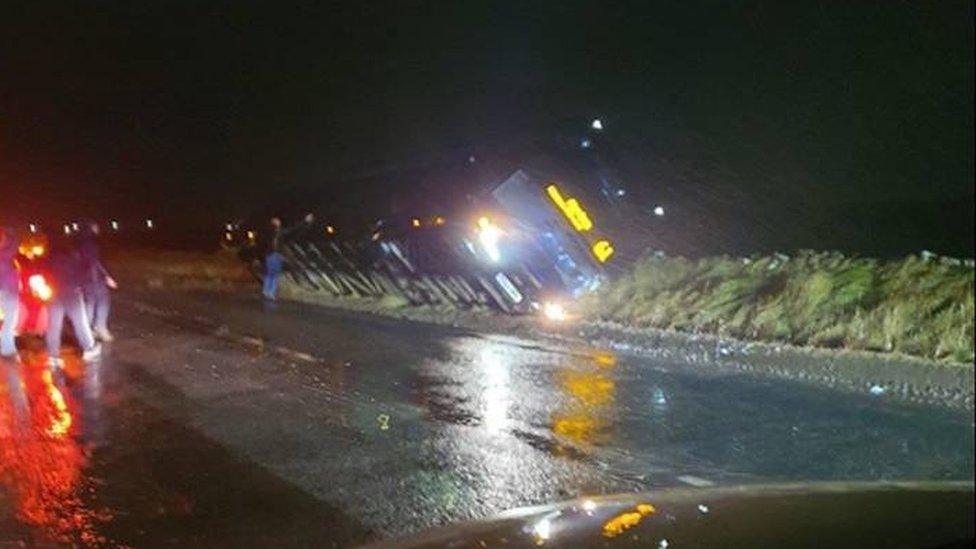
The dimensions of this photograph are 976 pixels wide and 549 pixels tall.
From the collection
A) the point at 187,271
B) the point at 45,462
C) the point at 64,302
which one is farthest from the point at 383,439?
the point at 187,271

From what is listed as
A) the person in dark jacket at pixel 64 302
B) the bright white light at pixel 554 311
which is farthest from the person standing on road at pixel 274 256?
the person in dark jacket at pixel 64 302

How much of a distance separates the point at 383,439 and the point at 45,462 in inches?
104

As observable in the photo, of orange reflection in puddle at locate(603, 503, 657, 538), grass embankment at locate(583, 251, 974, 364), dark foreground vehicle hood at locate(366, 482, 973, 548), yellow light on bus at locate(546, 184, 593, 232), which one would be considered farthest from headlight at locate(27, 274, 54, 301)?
orange reflection in puddle at locate(603, 503, 657, 538)

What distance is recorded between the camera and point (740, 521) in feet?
14.6

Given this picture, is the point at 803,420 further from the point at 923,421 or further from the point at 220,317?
the point at 220,317

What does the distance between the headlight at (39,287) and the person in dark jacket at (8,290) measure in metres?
0.35

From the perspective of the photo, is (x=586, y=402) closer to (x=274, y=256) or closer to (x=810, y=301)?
(x=810, y=301)

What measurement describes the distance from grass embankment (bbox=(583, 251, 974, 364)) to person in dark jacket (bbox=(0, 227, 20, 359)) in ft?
27.4

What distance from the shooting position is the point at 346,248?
71.4 feet

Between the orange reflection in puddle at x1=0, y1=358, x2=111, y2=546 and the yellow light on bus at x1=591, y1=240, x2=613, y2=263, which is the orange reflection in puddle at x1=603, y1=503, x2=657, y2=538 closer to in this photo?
the orange reflection in puddle at x1=0, y1=358, x2=111, y2=546

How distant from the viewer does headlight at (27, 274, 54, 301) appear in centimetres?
1428

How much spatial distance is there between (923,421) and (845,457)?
1.75 metres

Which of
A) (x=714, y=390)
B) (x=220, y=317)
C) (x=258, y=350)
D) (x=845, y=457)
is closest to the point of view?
(x=845, y=457)

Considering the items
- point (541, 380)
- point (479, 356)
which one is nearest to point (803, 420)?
point (541, 380)
